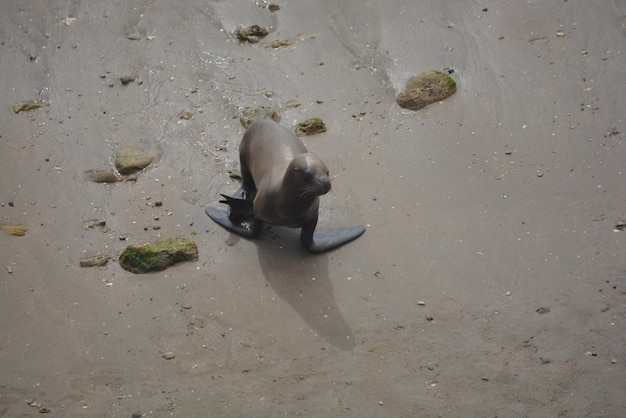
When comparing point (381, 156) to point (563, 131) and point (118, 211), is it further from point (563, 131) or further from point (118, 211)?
point (118, 211)

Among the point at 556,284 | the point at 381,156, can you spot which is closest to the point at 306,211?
the point at 381,156

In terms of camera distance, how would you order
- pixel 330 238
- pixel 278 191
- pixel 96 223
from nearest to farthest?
1. pixel 278 191
2. pixel 330 238
3. pixel 96 223

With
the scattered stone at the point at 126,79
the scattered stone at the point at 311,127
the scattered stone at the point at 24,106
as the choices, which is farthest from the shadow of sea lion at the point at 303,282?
the scattered stone at the point at 24,106

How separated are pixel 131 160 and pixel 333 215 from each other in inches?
80.0

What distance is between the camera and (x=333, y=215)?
23.6ft

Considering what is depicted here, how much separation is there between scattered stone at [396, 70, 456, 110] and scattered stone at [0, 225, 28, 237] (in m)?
3.81

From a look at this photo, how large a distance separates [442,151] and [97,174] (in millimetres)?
3276

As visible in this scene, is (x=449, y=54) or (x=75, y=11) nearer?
(x=449, y=54)

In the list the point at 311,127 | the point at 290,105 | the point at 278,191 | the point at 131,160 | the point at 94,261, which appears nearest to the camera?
the point at 278,191

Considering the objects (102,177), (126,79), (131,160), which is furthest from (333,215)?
(126,79)

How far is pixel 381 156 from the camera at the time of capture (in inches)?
302

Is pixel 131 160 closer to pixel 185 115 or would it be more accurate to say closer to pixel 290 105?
pixel 185 115

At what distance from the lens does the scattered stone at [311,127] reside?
26.0ft

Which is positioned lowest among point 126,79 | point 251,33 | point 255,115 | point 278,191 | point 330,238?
point 126,79
